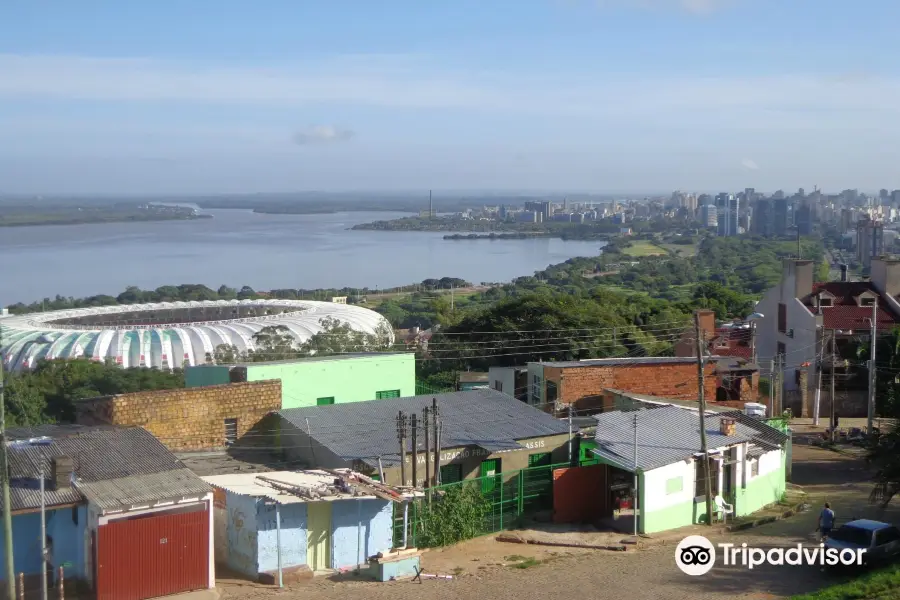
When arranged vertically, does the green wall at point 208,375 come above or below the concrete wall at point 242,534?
above

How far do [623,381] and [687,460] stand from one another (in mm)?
6917

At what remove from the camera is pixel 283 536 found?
13.1 m

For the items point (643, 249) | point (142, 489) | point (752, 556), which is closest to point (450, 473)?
point (752, 556)

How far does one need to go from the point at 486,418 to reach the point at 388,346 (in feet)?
65.7

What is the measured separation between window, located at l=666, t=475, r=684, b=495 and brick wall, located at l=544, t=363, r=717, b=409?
627 cm

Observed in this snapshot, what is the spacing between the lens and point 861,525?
13047 millimetres

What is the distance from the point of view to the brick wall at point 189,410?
16969mm

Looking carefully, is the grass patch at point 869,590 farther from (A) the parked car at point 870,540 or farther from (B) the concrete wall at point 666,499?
(B) the concrete wall at point 666,499

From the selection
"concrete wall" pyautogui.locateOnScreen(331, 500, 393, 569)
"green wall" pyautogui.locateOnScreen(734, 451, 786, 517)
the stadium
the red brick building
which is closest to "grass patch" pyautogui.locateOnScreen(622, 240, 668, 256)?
the stadium

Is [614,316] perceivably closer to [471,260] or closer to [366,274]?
[366,274]

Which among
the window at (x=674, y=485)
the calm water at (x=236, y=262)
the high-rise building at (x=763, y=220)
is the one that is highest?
the high-rise building at (x=763, y=220)

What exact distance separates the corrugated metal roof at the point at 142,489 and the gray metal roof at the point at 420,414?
3.75 m

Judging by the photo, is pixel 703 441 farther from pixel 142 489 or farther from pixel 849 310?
pixel 849 310

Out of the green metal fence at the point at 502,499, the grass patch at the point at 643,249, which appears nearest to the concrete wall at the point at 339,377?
the green metal fence at the point at 502,499
